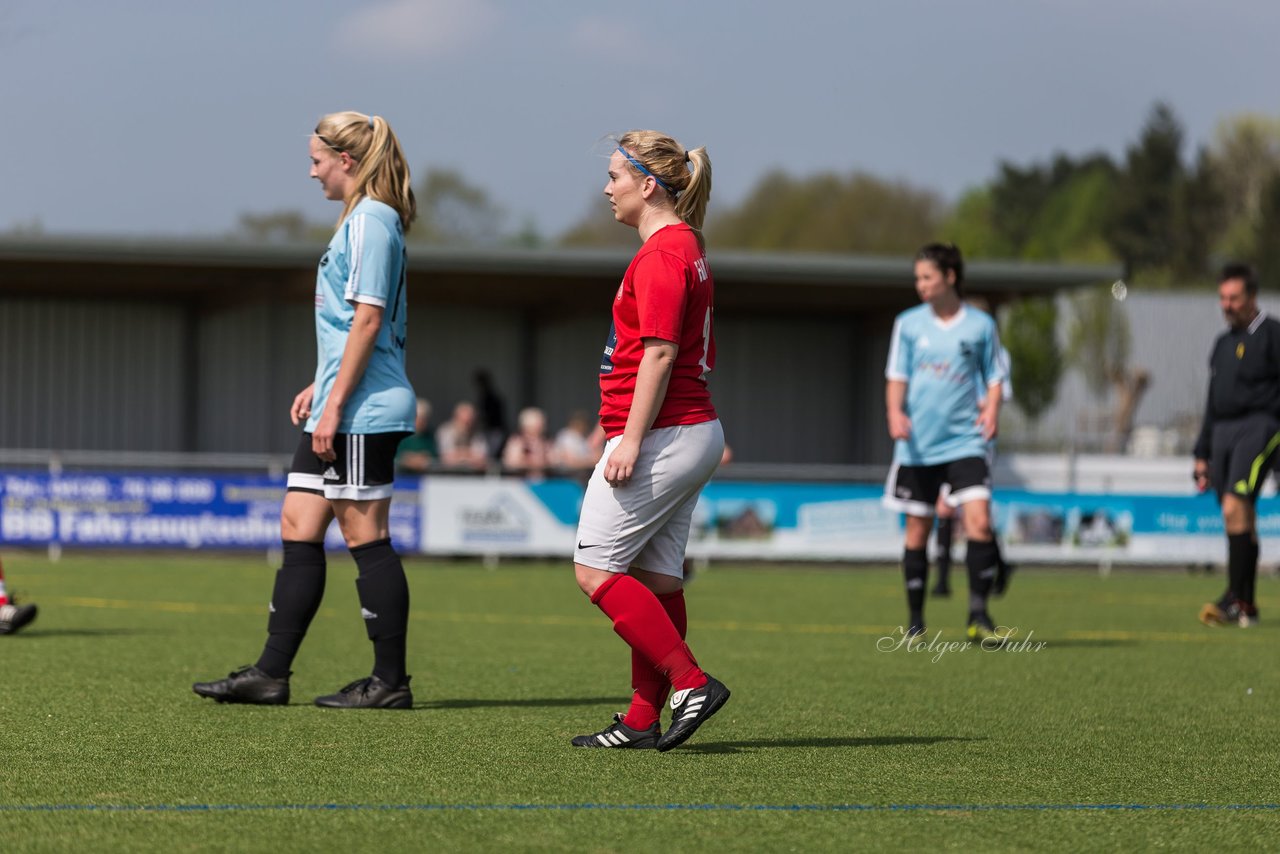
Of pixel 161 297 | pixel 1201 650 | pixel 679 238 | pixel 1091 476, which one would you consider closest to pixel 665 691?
pixel 679 238

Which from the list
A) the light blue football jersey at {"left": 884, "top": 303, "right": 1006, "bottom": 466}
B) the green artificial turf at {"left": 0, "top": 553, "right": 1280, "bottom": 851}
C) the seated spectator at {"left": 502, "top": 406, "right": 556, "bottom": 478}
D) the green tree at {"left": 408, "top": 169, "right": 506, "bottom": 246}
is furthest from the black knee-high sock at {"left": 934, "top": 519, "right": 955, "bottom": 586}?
the green tree at {"left": 408, "top": 169, "right": 506, "bottom": 246}

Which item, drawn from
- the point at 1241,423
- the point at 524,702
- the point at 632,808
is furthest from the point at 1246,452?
the point at 632,808

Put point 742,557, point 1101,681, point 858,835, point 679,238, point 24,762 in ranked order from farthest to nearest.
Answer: point 742,557 < point 1101,681 < point 679,238 < point 24,762 < point 858,835

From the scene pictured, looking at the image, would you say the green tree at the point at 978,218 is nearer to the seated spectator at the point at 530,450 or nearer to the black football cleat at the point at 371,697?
the seated spectator at the point at 530,450

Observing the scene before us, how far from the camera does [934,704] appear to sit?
654cm

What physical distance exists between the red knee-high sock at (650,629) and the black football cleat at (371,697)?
125cm

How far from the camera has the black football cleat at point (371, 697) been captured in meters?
6.02

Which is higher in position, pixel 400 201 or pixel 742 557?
pixel 400 201

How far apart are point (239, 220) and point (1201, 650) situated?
162 feet

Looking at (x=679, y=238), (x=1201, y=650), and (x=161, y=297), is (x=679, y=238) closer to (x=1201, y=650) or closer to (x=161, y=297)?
(x=1201, y=650)

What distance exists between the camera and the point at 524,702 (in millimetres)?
6402

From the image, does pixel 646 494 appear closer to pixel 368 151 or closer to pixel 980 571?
pixel 368 151

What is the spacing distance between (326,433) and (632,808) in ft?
7.10

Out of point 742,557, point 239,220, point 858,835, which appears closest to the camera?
point 858,835
